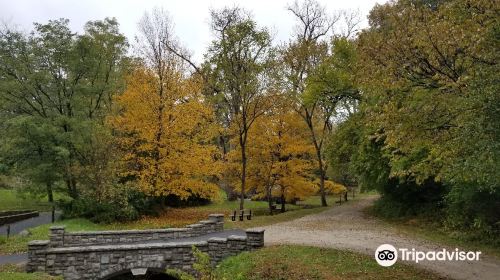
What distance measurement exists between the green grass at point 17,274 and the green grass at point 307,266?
5.41 metres

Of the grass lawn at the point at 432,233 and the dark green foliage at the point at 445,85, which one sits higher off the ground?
the dark green foliage at the point at 445,85

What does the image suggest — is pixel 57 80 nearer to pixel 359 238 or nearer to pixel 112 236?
pixel 112 236

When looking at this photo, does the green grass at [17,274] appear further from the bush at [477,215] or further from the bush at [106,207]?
the bush at [477,215]

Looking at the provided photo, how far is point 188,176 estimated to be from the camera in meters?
22.6

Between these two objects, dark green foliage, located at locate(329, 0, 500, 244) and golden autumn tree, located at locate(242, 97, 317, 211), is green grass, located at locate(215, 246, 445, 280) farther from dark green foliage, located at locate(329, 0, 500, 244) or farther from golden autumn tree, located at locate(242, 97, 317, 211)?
golden autumn tree, located at locate(242, 97, 317, 211)

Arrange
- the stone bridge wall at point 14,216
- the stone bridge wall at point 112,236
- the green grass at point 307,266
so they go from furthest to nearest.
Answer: the stone bridge wall at point 14,216
the stone bridge wall at point 112,236
the green grass at point 307,266

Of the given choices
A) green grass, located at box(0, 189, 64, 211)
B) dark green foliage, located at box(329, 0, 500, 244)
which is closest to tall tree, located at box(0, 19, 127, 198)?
green grass, located at box(0, 189, 64, 211)

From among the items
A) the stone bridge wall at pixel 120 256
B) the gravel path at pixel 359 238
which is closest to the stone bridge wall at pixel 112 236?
the stone bridge wall at pixel 120 256

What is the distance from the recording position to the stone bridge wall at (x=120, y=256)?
1425cm

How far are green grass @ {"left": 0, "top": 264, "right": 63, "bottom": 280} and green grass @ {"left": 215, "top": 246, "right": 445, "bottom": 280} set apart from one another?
213 inches

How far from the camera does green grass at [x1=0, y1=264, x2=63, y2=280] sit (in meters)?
12.2

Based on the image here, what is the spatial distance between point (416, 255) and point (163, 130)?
14.2 m

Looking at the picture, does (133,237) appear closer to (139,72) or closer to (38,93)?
(139,72)

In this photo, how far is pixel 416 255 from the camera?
13.3 meters
